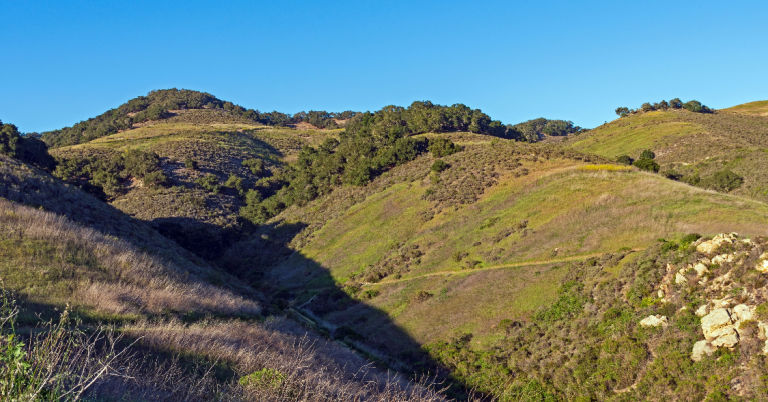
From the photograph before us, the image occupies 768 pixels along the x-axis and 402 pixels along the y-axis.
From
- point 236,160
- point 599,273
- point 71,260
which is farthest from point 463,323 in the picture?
point 236,160

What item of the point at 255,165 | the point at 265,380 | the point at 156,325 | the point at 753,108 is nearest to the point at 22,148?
the point at 255,165

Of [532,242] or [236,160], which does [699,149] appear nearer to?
[532,242]

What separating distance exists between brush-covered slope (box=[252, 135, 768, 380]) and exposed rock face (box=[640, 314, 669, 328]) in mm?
6110

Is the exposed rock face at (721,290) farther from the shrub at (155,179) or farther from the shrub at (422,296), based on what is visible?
the shrub at (155,179)

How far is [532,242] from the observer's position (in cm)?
3503

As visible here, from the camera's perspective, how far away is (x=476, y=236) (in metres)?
40.4

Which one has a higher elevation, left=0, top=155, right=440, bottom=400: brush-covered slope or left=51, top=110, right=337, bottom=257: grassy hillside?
left=51, top=110, right=337, bottom=257: grassy hillside

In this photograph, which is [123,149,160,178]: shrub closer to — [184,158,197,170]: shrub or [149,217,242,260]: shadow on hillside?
[184,158,197,170]: shrub

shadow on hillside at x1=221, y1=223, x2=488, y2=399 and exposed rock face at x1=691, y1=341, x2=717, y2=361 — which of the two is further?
shadow on hillside at x1=221, y1=223, x2=488, y2=399

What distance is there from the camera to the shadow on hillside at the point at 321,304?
2633cm

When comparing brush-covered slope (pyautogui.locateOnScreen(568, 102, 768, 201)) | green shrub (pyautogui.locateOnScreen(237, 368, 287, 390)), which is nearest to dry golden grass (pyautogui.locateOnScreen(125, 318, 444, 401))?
green shrub (pyautogui.locateOnScreen(237, 368, 287, 390))

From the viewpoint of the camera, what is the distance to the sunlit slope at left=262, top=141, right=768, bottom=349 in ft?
95.3

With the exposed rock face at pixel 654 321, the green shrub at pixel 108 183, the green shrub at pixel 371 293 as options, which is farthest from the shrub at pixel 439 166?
the green shrub at pixel 108 183

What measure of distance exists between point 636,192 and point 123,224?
41.8 metres
